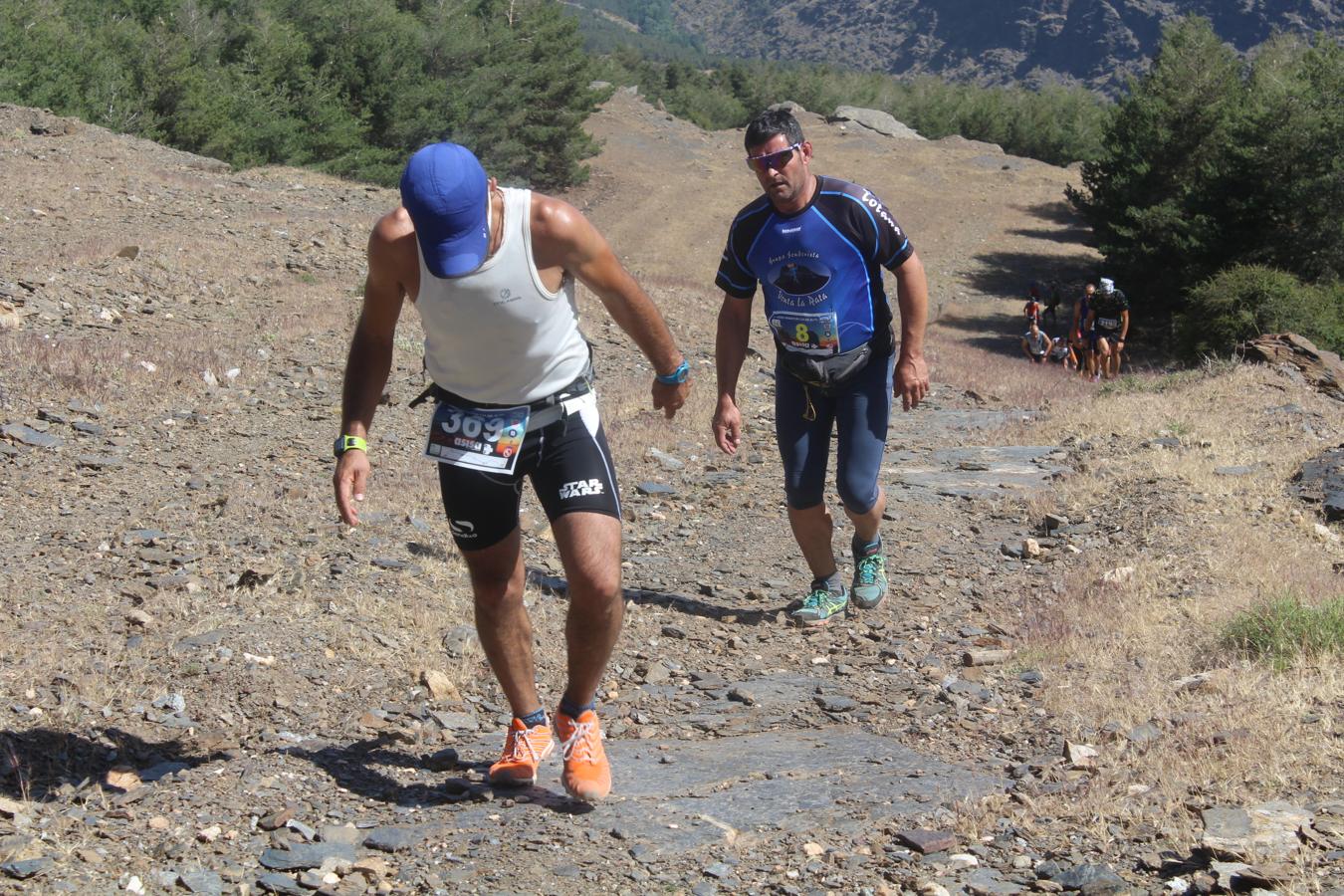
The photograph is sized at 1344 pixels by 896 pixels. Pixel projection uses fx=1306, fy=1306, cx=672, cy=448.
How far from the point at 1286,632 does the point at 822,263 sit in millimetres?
2186

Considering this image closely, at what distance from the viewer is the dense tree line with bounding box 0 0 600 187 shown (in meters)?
32.3

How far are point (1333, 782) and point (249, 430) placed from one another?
21.5 ft

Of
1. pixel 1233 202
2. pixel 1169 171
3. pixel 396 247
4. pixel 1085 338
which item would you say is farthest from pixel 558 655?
pixel 1169 171

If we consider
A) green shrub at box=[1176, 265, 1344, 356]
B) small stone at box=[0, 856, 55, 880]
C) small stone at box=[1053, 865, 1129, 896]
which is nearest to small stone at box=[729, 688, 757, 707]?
small stone at box=[1053, 865, 1129, 896]

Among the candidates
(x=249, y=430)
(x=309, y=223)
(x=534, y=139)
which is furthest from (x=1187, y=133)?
(x=249, y=430)

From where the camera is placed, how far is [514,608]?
380 cm

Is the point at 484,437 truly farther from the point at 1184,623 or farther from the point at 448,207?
the point at 1184,623

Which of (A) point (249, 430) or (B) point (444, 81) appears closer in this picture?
(A) point (249, 430)

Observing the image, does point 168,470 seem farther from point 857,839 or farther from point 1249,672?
point 1249,672

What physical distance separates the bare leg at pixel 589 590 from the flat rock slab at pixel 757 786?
0.37m

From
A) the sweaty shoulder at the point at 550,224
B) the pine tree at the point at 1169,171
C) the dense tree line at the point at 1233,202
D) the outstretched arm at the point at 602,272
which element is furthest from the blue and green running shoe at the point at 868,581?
the pine tree at the point at 1169,171

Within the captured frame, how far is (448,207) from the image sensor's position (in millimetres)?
3223

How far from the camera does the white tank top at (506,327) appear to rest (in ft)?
11.1

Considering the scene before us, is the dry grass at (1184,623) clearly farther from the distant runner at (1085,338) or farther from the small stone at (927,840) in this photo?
the distant runner at (1085,338)
